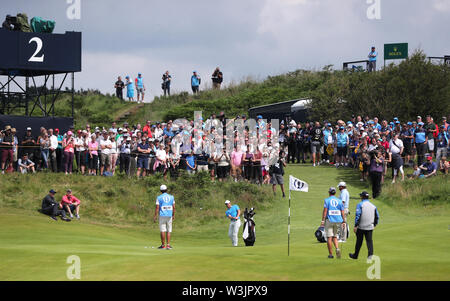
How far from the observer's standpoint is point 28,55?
38.1m

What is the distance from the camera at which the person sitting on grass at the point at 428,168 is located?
112ft

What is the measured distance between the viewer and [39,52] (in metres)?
38.3

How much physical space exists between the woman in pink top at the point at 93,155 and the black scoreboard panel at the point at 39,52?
6460 mm

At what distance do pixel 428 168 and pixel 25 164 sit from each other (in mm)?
19431

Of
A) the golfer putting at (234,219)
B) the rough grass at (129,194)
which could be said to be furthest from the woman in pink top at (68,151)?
the golfer putting at (234,219)

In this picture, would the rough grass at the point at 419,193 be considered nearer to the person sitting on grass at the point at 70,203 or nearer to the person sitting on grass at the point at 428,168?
the person sitting on grass at the point at 428,168

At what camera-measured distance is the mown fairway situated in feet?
57.4

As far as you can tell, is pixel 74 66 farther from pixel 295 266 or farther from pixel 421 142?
pixel 295 266

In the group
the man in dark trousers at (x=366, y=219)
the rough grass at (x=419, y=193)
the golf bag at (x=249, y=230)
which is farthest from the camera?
the rough grass at (x=419, y=193)

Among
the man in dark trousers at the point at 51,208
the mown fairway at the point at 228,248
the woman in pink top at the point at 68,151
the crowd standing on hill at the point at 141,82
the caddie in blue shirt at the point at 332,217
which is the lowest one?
the mown fairway at the point at 228,248

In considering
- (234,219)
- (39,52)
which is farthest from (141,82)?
(234,219)

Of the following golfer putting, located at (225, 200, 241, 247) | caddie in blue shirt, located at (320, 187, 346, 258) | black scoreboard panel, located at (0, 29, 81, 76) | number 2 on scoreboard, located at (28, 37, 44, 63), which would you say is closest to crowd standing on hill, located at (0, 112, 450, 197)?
black scoreboard panel, located at (0, 29, 81, 76)
